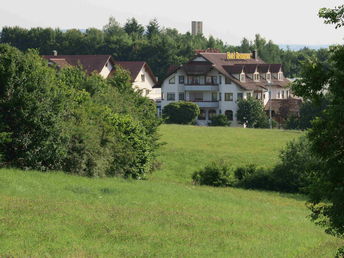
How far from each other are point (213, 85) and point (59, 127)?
70.7 meters

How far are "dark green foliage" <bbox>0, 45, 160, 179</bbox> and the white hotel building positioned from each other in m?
58.0

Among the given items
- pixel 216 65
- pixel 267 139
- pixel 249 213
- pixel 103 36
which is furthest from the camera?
pixel 103 36

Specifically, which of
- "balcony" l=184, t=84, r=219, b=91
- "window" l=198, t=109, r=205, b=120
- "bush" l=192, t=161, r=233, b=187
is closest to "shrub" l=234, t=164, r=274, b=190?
"bush" l=192, t=161, r=233, b=187

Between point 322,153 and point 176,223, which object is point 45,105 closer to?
point 176,223

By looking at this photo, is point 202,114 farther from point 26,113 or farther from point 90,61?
point 26,113

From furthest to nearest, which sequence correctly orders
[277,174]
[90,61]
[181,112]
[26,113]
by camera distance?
[90,61]
[181,112]
[277,174]
[26,113]

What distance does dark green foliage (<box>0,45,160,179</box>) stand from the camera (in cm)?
3447

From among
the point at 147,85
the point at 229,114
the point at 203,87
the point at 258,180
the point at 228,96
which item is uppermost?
the point at 147,85

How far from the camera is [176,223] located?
23641 millimetres

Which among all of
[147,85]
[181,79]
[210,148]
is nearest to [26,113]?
[210,148]

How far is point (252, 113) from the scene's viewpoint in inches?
3760

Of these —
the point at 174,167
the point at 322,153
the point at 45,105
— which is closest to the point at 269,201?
the point at 45,105

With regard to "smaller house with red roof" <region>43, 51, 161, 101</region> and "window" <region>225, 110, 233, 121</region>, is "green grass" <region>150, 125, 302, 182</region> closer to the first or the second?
"window" <region>225, 110, 233, 121</region>

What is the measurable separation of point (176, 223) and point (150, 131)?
26.7m
